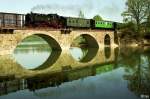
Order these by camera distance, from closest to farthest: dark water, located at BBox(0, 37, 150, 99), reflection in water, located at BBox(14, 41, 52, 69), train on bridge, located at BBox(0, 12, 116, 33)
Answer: dark water, located at BBox(0, 37, 150, 99) → reflection in water, located at BBox(14, 41, 52, 69) → train on bridge, located at BBox(0, 12, 116, 33)

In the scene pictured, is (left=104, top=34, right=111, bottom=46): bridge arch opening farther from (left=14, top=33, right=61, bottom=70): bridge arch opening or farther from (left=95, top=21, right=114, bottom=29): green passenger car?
(left=14, top=33, right=61, bottom=70): bridge arch opening

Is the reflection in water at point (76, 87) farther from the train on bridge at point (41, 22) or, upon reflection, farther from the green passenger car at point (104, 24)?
the green passenger car at point (104, 24)

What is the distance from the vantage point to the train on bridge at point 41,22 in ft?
158

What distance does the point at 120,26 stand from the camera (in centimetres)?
8794

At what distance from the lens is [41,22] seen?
58094mm

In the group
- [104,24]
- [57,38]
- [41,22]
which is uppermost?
[104,24]

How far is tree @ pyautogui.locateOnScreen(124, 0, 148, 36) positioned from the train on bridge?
32.8 feet

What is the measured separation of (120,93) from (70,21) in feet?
148

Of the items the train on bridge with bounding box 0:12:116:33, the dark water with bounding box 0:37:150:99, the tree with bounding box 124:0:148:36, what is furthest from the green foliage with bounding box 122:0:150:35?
the dark water with bounding box 0:37:150:99

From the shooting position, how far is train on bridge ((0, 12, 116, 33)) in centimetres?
4809

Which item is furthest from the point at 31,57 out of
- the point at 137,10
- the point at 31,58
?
the point at 137,10

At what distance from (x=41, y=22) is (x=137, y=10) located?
32.7 metres

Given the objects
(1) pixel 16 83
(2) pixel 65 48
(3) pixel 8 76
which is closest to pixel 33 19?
(2) pixel 65 48

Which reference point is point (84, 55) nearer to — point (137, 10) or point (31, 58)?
point (31, 58)
